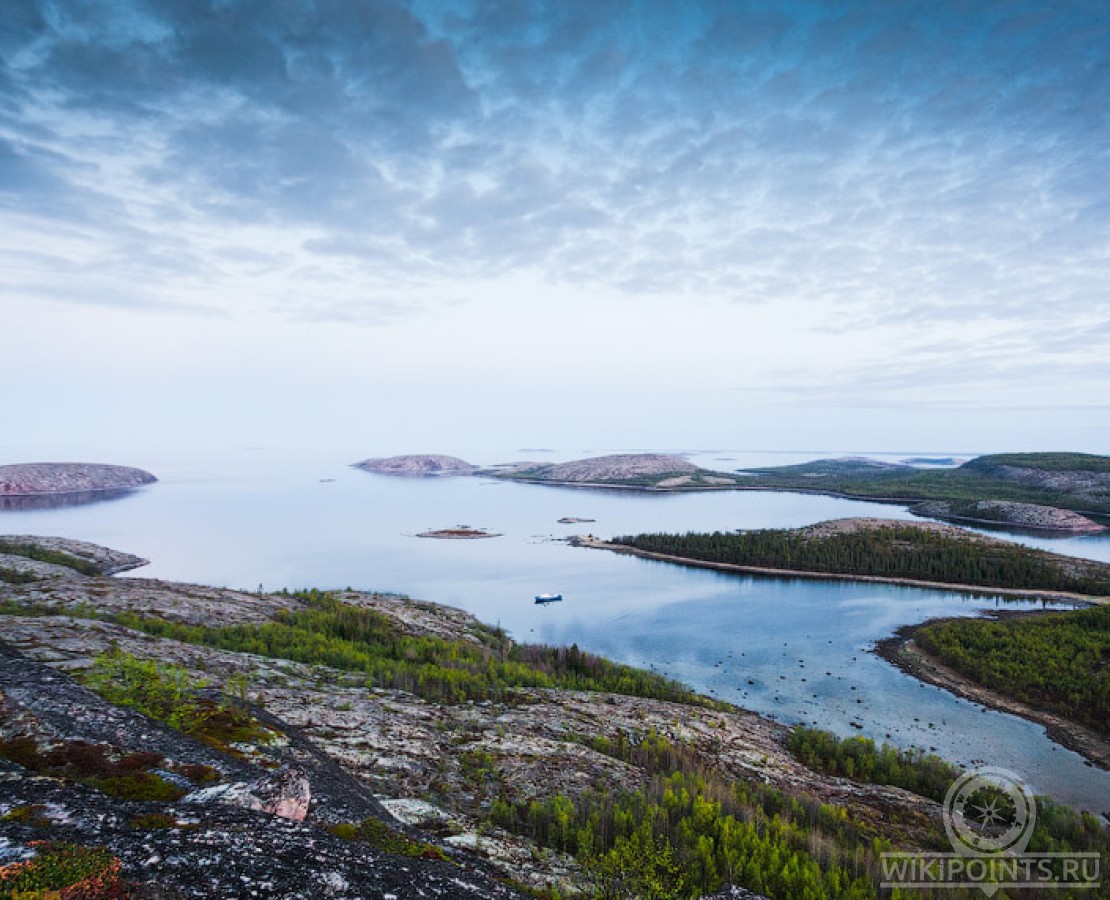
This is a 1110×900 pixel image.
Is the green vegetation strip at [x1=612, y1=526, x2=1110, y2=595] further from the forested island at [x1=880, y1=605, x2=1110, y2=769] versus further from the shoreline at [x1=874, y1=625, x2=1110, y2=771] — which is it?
the forested island at [x1=880, y1=605, x2=1110, y2=769]

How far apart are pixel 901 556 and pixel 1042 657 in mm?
45193

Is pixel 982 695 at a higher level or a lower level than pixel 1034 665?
lower

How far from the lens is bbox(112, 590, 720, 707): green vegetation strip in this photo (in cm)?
2220

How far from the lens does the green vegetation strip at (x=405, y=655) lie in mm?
22203

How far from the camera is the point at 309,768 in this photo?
979 centimetres

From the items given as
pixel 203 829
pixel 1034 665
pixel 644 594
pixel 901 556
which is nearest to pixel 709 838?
pixel 203 829

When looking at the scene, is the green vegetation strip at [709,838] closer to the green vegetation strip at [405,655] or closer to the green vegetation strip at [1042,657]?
the green vegetation strip at [405,655]

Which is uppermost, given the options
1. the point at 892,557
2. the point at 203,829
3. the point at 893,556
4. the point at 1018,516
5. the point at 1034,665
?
the point at 203,829

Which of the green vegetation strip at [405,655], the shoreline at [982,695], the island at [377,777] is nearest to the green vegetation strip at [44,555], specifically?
the island at [377,777]

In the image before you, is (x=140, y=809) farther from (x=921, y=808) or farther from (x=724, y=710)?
(x=724, y=710)

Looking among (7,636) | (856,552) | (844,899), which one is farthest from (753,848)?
(856,552)

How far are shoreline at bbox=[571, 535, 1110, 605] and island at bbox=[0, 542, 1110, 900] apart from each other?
54.1 meters

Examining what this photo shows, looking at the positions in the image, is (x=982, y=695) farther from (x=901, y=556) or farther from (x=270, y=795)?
(x=901, y=556)

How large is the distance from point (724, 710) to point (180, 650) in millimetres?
26163
